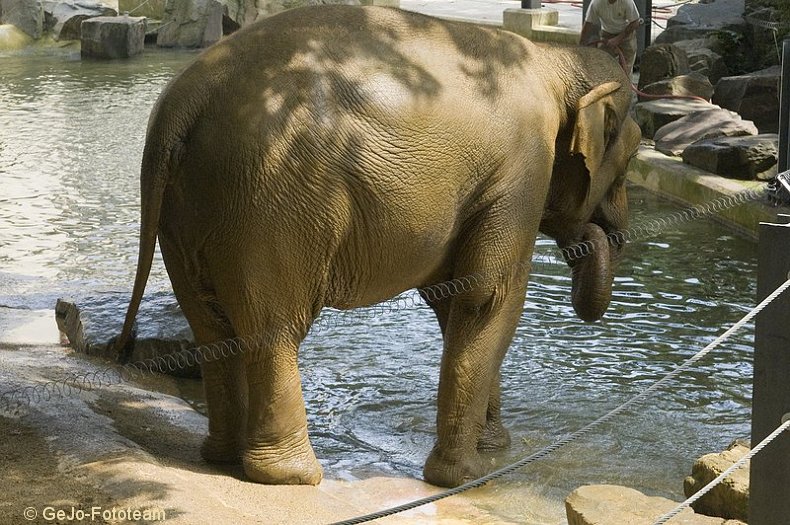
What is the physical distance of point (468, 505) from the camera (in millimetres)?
5309

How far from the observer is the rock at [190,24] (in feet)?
77.7

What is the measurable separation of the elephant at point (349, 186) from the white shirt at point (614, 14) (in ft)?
25.8

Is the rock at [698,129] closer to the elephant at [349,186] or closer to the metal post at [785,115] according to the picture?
the metal post at [785,115]

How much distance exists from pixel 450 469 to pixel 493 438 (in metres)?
0.54

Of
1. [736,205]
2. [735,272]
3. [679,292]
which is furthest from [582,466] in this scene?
[736,205]

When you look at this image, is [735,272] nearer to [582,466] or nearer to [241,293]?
[582,466]

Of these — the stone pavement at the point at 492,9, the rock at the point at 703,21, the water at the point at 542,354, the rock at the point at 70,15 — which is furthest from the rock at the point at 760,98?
the rock at the point at 70,15

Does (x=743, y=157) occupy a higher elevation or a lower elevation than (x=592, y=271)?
lower

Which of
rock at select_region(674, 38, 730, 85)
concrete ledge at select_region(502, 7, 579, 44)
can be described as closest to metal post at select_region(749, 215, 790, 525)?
rock at select_region(674, 38, 730, 85)

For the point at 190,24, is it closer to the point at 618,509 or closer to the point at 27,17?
the point at 27,17

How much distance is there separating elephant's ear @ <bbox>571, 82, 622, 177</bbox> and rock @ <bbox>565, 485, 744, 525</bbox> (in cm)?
162

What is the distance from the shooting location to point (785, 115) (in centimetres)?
936

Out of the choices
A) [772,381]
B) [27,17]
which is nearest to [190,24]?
[27,17]

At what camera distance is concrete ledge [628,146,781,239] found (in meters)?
9.80
